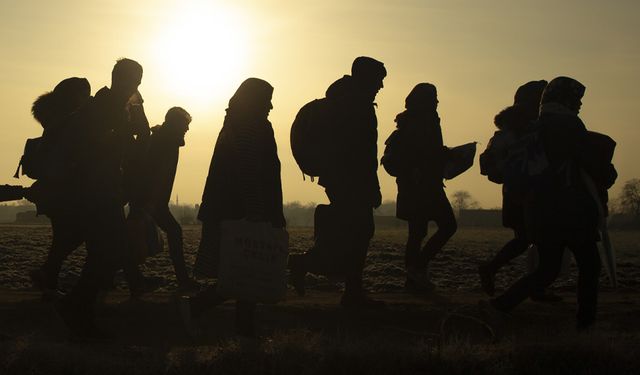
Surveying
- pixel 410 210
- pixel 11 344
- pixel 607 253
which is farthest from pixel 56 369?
pixel 410 210

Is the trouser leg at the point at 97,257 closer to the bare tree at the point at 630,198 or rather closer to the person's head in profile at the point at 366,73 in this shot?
the person's head in profile at the point at 366,73

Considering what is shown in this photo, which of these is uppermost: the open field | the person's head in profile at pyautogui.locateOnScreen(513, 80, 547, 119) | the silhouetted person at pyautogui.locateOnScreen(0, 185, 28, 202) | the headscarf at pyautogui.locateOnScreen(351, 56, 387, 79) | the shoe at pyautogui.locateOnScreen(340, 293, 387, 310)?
the headscarf at pyautogui.locateOnScreen(351, 56, 387, 79)

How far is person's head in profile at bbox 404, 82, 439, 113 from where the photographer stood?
10344mm

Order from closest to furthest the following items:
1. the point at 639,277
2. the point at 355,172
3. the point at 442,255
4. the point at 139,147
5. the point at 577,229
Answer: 1. the point at 577,229
2. the point at 355,172
3. the point at 139,147
4. the point at 639,277
5. the point at 442,255

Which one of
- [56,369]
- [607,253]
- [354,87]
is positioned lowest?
[56,369]

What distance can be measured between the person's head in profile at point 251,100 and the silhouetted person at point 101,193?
0.83 meters

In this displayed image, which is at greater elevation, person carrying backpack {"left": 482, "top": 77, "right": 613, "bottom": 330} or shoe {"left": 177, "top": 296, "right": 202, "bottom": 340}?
person carrying backpack {"left": 482, "top": 77, "right": 613, "bottom": 330}

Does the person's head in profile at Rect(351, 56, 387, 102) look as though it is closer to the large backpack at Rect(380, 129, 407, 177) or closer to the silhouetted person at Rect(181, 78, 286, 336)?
the large backpack at Rect(380, 129, 407, 177)

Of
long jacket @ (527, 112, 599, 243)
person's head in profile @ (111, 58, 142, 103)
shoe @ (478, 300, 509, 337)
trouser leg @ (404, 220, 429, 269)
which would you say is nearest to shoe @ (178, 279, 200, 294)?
trouser leg @ (404, 220, 429, 269)

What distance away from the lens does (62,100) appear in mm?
8977

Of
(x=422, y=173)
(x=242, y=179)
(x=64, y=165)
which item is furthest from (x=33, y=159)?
(x=422, y=173)

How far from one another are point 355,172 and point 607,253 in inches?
97.9

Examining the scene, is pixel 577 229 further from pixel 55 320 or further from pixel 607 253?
pixel 55 320

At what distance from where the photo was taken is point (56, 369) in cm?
569
